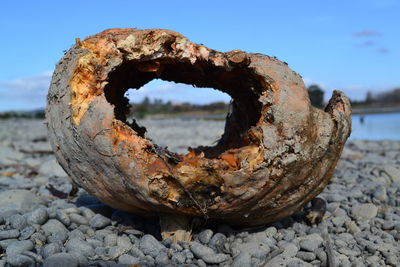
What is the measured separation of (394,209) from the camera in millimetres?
5504

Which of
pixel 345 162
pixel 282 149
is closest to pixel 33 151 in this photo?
pixel 345 162

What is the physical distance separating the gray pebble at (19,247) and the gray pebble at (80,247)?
1.07ft

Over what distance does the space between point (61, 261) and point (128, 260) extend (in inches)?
21.7

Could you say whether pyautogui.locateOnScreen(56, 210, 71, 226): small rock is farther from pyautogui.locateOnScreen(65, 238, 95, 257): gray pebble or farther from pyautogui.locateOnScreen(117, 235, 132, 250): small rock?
pyautogui.locateOnScreen(117, 235, 132, 250): small rock

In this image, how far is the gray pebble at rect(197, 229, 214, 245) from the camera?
13.5ft

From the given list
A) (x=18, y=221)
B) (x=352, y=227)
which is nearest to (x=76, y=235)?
(x=18, y=221)

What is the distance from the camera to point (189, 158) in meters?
3.98

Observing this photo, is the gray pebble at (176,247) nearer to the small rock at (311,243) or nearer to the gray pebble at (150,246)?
the gray pebble at (150,246)

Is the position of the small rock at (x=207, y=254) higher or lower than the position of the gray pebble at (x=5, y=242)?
lower

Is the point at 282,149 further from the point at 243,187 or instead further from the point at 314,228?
the point at 314,228

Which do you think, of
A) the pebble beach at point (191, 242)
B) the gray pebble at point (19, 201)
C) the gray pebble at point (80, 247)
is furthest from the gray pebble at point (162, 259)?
the gray pebble at point (19, 201)

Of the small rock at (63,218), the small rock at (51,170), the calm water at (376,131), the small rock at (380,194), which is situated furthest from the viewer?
the calm water at (376,131)

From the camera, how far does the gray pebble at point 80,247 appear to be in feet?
12.4

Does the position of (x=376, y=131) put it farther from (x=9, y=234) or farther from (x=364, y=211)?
(x=9, y=234)
